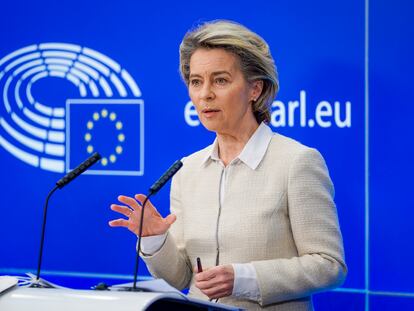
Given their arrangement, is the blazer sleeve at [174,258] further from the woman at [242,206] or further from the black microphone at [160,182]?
the black microphone at [160,182]

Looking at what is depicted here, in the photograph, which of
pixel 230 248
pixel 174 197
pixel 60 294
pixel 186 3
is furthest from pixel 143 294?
pixel 186 3

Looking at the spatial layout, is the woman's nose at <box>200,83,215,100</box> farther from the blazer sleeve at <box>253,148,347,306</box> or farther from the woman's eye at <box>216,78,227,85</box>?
the blazer sleeve at <box>253,148,347,306</box>

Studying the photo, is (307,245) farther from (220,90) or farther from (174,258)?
(220,90)

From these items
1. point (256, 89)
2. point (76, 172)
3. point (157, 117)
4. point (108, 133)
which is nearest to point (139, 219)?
point (76, 172)

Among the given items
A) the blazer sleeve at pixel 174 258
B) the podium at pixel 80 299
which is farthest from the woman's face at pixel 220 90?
the podium at pixel 80 299

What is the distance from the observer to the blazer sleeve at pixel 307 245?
2.39 meters

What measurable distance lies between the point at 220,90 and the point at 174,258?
20.7 inches

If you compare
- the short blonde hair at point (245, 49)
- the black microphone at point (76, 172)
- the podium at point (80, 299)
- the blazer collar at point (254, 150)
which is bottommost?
the podium at point (80, 299)

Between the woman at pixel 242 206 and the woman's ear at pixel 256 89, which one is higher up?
the woman's ear at pixel 256 89

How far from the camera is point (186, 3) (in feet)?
12.3

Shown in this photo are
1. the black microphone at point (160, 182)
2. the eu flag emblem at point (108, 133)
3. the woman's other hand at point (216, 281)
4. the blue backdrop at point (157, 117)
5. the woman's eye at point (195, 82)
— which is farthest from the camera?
the eu flag emblem at point (108, 133)

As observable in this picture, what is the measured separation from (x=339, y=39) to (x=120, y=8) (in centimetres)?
106

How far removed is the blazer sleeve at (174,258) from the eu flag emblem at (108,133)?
117cm

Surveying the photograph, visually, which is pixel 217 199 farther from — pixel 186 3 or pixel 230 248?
pixel 186 3
